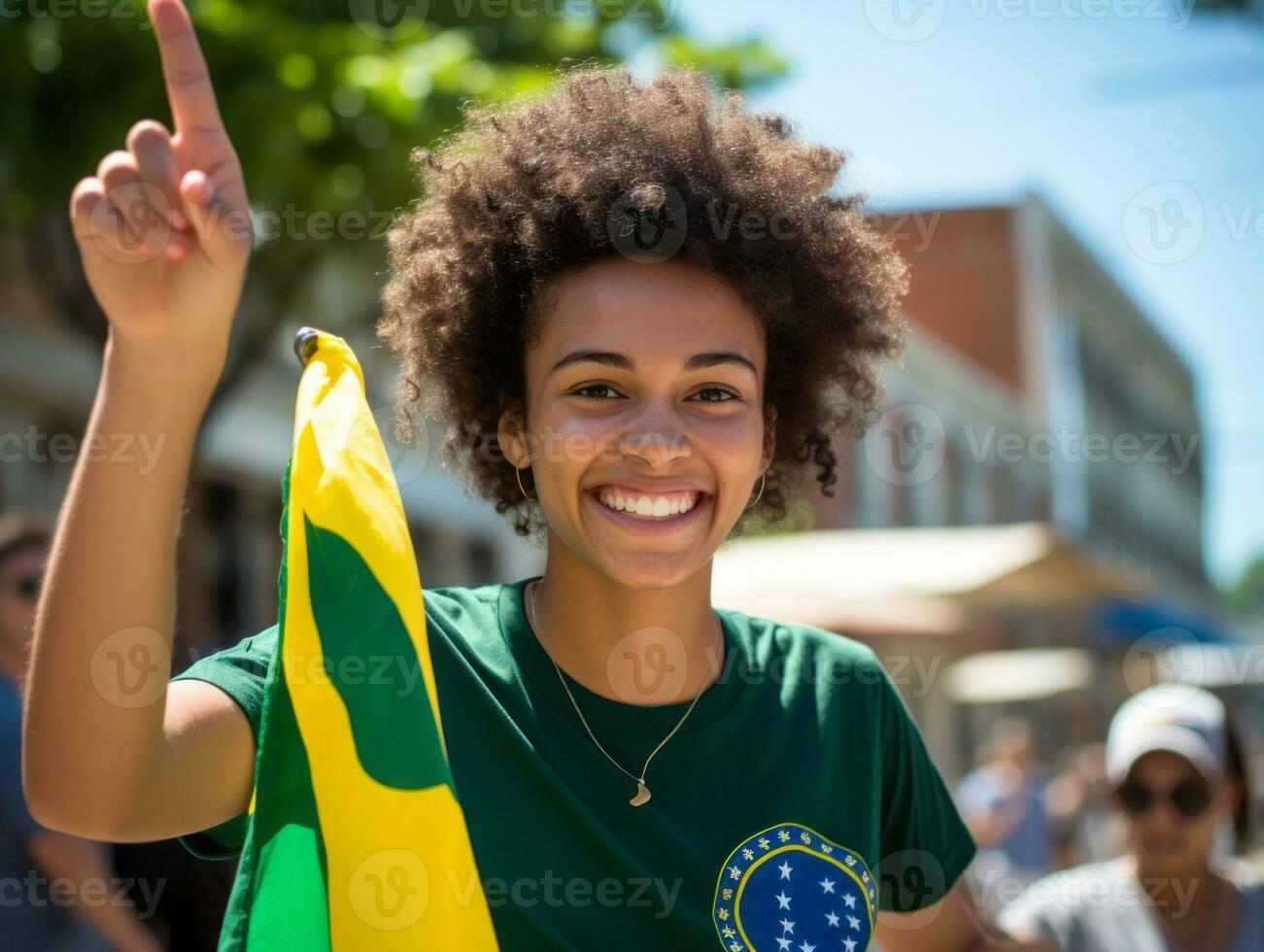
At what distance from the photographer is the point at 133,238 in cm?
144

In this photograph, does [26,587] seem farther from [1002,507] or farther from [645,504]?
[1002,507]

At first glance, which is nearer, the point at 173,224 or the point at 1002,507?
the point at 173,224

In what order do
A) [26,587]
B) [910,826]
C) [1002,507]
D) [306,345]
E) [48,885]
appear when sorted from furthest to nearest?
[1002,507] < [26,587] < [48,885] < [910,826] < [306,345]

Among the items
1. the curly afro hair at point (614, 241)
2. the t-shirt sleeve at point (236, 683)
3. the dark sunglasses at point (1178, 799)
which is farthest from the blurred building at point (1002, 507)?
the t-shirt sleeve at point (236, 683)

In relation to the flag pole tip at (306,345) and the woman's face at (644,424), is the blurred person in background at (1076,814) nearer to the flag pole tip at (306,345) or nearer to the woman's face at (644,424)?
the woman's face at (644,424)

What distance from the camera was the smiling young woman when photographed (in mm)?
1469

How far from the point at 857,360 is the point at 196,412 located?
5.08 feet

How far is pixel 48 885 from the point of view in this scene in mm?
3402

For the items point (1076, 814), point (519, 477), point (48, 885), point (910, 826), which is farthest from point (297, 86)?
point (1076, 814)

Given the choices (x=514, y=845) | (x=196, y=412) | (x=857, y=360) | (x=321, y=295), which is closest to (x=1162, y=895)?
(x=857, y=360)

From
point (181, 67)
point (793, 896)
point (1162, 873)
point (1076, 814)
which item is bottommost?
point (1076, 814)

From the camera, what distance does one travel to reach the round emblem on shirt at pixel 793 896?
6.53 feet

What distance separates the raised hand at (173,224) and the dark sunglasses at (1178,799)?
3.15 m

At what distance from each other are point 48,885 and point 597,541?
205 cm
